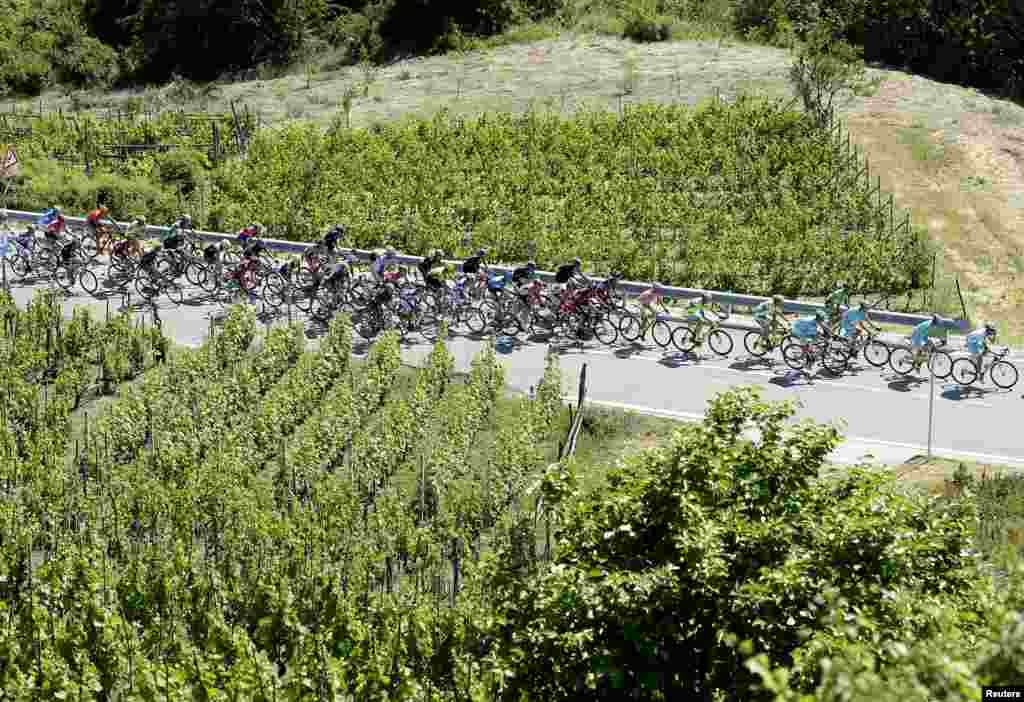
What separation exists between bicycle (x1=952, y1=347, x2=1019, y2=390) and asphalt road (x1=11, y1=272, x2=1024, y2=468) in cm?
15

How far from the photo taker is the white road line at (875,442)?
19828 millimetres

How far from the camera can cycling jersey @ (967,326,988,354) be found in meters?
22.1

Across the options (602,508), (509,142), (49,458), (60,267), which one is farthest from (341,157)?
(602,508)

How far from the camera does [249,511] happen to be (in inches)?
652

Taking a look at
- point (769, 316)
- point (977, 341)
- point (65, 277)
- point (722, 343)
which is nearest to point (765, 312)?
point (769, 316)

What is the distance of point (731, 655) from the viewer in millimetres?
10695

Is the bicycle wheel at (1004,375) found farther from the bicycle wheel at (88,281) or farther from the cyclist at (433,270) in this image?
the bicycle wheel at (88,281)

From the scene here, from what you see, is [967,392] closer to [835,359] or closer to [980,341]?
[980,341]

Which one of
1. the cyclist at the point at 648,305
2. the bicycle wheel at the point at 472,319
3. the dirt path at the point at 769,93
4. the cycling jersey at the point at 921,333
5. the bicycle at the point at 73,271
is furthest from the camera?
the dirt path at the point at 769,93

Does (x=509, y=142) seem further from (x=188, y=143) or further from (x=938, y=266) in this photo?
(x=938, y=266)

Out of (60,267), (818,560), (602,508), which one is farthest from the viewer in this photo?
(60,267)

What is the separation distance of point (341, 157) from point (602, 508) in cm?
2543

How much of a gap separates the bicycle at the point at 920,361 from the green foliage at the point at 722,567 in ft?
37.7

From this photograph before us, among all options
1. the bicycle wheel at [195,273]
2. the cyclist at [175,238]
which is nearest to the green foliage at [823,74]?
the bicycle wheel at [195,273]
